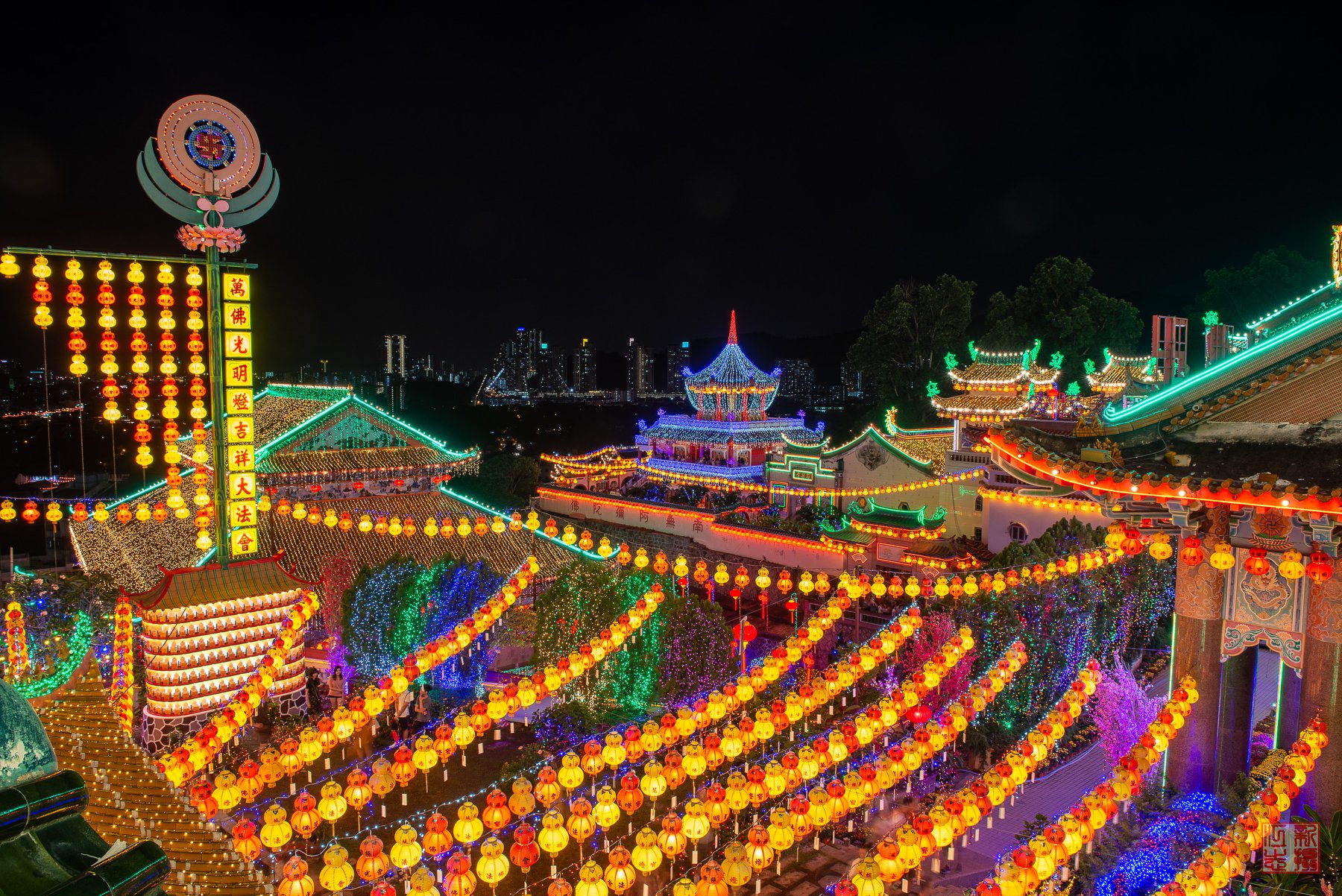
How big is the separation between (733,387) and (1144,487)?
913 inches

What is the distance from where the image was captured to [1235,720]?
7.67 metres

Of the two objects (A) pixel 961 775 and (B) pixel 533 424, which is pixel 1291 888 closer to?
(A) pixel 961 775

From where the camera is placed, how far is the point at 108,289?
9484 mm

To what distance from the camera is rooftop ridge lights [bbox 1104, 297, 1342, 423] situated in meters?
6.79

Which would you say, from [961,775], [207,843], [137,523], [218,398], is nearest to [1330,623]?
[961,775]

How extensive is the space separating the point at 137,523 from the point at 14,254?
10124 mm

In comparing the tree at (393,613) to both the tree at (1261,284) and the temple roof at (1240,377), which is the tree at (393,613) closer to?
the temple roof at (1240,377)

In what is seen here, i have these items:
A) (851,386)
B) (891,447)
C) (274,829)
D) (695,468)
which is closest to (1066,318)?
(891,447)

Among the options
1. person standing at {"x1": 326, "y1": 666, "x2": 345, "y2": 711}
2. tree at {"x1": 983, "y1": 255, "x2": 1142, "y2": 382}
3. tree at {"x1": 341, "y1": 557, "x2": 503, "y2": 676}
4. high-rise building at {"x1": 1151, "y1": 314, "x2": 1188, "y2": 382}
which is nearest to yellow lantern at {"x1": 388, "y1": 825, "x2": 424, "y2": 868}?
tree at {"x1": 341, "y1": 557, "x2": 503, "y2": 676}

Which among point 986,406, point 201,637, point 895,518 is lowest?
point 201,637

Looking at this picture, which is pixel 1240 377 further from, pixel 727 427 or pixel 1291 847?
pixel 727 427

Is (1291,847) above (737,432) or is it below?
below

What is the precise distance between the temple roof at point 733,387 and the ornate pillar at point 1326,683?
22686mm

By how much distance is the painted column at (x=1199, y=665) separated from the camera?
24.6 ft
